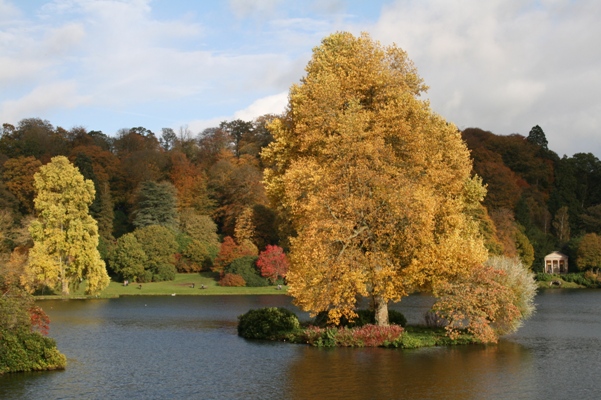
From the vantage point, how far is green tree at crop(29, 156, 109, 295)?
179 feet

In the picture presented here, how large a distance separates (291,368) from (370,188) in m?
8.25

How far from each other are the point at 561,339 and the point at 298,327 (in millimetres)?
11736

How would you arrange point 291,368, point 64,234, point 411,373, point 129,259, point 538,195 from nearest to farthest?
1. point 411,373
2. point 291,368
3. point 64,234
4. point 129,259
5. point 538,195

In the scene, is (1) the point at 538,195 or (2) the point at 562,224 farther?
(1) the point at 538,195

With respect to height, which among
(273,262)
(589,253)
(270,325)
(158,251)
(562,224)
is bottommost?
(270,325)

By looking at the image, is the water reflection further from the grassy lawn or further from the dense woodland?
the grassy lawn

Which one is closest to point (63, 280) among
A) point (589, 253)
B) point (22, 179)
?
point (22, 179)

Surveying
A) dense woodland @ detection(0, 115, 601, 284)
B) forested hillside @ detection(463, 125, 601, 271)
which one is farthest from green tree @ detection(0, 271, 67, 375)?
forested hillside @ detection(463, 125, 601, 271)

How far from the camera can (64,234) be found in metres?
55.2

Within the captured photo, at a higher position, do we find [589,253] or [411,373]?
[589,253]

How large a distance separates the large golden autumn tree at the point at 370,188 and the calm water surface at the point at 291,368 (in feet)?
9.29

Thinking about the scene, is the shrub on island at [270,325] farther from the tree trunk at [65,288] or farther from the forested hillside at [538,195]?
the forested hillside at [538,195]

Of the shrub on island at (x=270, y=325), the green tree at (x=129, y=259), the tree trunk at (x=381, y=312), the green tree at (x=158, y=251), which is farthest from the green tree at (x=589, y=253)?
the tree trunk at (x=381, y=312)

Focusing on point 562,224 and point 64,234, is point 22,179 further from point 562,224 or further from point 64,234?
point 562,224
